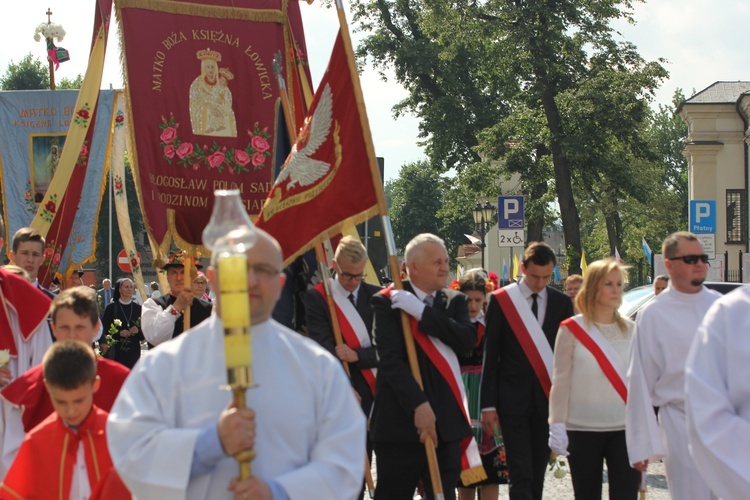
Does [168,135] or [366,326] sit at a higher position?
[168,135]

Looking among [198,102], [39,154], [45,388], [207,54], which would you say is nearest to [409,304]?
[45,388]

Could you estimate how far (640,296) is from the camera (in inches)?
577

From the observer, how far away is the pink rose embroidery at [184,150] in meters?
10.5

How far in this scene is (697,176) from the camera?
2003 inches

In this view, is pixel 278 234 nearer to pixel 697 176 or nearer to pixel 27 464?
pixel 27 464

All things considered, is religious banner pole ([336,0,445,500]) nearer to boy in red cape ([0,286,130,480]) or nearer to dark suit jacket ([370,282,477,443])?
dark suit jacket ([370,282,477,443])

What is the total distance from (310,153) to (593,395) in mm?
2283

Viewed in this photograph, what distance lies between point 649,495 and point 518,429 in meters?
2.38

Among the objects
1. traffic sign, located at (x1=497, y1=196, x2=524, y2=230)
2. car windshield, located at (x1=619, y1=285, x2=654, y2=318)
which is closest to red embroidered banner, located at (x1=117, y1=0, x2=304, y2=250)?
car windshield, located at (x1=619, y1=285, x2=654, y2=318)

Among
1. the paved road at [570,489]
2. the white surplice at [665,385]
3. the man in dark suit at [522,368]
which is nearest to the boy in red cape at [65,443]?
the white surplice at [665,385]

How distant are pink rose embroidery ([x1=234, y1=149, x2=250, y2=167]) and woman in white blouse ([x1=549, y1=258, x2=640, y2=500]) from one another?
14.3 ft

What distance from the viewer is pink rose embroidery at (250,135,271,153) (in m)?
10.8

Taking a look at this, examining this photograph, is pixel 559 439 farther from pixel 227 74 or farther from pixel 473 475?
pixel 227 74

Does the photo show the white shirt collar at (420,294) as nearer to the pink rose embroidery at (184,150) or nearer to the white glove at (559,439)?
the white glove at (559,439)
